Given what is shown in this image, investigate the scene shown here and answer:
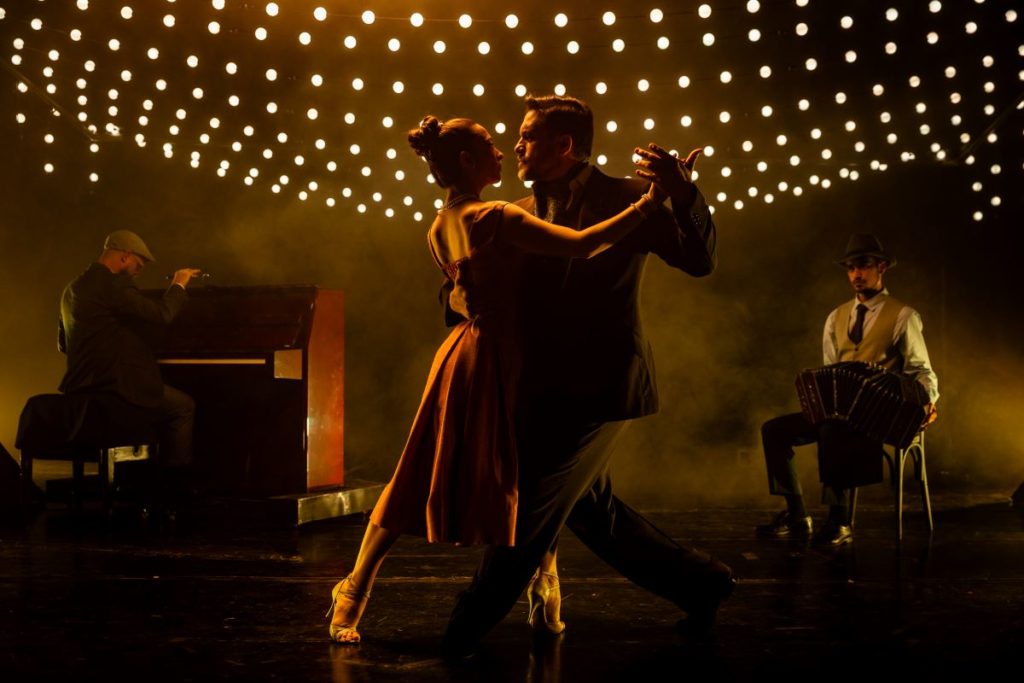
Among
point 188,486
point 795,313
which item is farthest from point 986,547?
point 188,486

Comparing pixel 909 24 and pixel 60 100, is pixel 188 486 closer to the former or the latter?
pixel 60 100

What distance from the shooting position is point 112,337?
5.81m

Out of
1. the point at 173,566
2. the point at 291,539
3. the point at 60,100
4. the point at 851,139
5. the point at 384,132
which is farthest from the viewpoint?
the point at 60,100

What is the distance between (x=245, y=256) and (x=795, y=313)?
14.8 feet

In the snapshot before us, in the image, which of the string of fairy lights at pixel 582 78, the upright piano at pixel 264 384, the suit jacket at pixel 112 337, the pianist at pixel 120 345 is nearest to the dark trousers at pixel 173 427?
the pianist at pixel 120 345

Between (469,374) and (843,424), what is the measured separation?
285 cm

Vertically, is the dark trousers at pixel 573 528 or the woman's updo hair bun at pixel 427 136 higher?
the woman's updo hair bun at pixel 427 136

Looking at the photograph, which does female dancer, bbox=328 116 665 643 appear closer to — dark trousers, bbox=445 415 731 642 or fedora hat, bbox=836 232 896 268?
dark trousers, bbox=445 415 731 642

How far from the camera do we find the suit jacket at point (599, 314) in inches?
121

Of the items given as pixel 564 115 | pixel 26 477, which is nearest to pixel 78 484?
pixel 26 477

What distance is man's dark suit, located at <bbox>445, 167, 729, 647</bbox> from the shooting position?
301cm

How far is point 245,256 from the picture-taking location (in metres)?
8.42

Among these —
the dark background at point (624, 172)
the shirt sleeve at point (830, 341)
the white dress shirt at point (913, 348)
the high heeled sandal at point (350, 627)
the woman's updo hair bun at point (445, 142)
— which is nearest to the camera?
the woman's updo hair bun at point (445, 142)

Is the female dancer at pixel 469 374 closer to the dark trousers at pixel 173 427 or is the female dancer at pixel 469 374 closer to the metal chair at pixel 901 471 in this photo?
the metal chair at pixel 901 471
